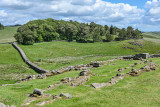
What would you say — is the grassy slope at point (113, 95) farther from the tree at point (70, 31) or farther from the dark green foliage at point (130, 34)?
the dark green foliage at point (130, 34)

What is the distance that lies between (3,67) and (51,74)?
2765cm

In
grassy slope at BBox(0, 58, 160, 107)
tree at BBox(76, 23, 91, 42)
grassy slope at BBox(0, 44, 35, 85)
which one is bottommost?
grassy slope at BBox(0, 44, 35, 85)

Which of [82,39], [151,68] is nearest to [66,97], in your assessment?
[151,68]

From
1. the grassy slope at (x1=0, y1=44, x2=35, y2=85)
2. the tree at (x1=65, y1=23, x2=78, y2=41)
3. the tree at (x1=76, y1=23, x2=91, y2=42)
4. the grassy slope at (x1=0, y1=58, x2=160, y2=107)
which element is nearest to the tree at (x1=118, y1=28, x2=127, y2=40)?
the tree at (x1=76, y1=23, x2=91, y2=42)

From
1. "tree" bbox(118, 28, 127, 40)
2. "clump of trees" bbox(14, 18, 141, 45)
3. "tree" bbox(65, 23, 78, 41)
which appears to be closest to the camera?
"clump of trees" bbox(14, 18, 141, 45)

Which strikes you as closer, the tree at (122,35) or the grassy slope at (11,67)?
the grassy slope at (11,67)

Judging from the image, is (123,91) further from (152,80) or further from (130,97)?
(152,80)

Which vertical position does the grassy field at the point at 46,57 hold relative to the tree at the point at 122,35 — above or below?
below

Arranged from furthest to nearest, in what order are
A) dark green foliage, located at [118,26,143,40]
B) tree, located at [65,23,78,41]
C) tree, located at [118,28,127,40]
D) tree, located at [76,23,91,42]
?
dark green foliage, located at [118,26,143,40] < tree, located at [118,28,127,40] < tree, located at [65,23,78,41] < tree, located at [76,23,91,42]

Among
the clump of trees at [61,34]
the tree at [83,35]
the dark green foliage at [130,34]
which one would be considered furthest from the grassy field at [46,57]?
the tree at [83,35]

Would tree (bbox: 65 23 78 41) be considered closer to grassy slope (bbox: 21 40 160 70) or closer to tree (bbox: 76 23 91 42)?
tree (bbox: 76 23 91 42)

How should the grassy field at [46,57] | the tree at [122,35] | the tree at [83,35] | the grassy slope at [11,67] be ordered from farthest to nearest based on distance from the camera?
the tree at [122,35]
the tree at [83,35]
the grassy field at [46,57]
the grassy slope at [11,67]

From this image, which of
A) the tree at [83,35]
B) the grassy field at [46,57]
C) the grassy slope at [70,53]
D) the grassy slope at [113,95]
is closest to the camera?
the grassy slope at [113,95]

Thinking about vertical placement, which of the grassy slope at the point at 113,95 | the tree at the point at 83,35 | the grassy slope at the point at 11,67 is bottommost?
the grassy slope at the point at 11,67
